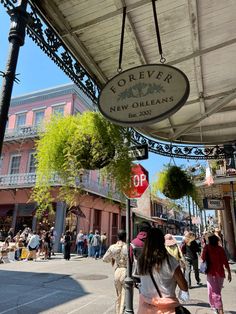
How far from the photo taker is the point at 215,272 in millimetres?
5332

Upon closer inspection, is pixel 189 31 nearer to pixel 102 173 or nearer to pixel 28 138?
pixel 102 173

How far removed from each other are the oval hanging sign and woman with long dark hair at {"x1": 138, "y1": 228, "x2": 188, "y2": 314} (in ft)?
4.35

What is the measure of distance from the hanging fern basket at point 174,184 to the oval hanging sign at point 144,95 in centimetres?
260

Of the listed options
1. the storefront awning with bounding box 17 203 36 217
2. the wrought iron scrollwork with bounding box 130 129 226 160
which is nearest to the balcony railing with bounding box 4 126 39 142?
the storefront awning with bounding box 17 203 36 217

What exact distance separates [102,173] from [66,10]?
194 cm

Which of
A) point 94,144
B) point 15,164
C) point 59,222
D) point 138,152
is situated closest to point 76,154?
point 94,144

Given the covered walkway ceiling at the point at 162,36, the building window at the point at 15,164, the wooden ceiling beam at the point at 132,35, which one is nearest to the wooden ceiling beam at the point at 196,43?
the covered walkway ceiling at the point at 162,36

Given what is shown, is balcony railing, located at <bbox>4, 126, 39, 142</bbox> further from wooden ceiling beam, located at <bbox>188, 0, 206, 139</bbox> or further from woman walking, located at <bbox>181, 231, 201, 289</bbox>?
wooden ceiling beam, located at <bbox>188, 0, 206, 139</bbox>

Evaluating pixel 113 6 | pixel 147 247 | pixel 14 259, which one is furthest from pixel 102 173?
pixel 14 259

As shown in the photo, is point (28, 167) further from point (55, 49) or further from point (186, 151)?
point (55, 49)

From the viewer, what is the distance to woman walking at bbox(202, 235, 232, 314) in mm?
5152

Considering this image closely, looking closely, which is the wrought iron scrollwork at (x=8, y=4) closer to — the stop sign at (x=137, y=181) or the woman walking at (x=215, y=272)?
the stop sign at (x=137, y=181)

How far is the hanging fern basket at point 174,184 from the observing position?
510cm

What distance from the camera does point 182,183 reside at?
5.12 meters
